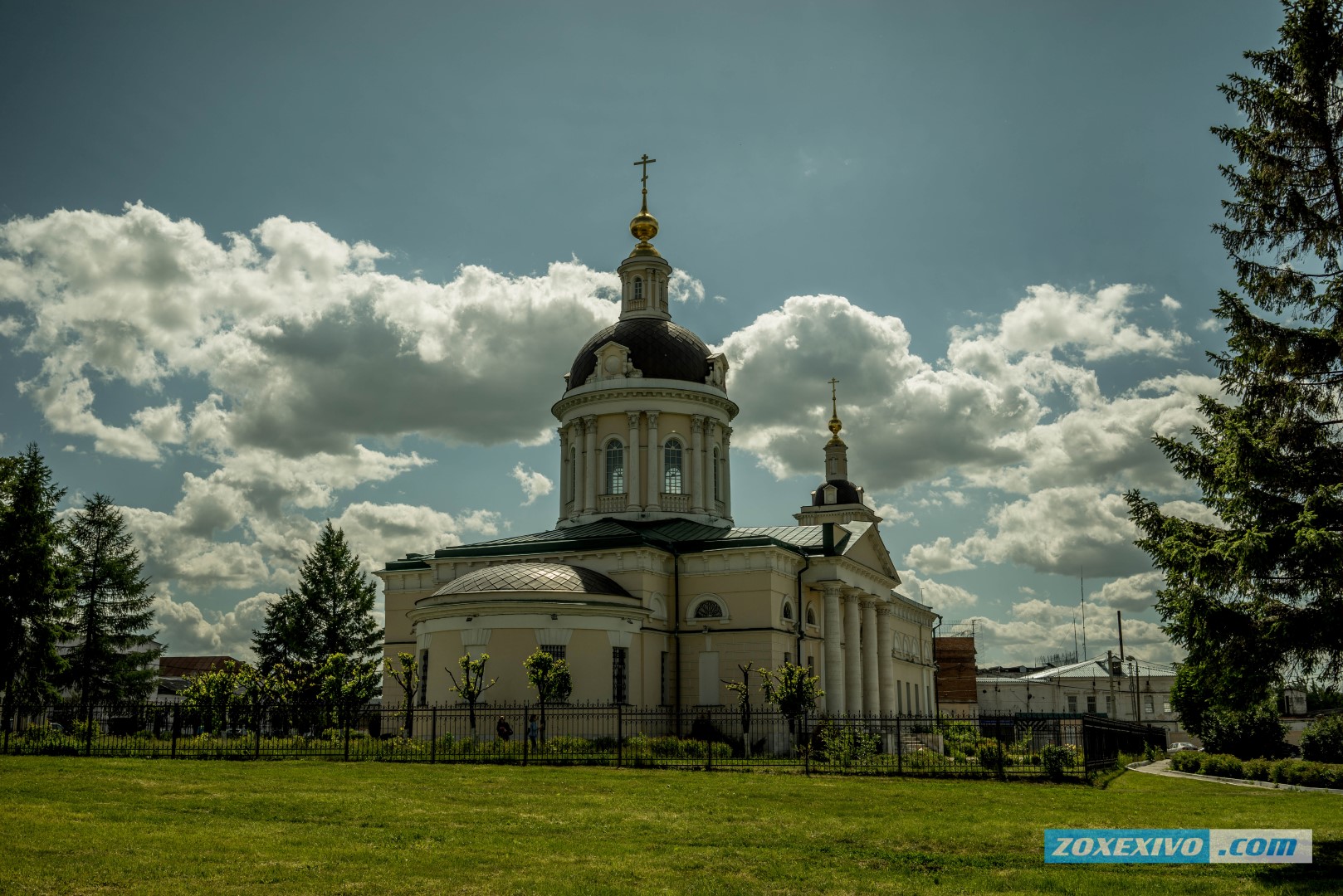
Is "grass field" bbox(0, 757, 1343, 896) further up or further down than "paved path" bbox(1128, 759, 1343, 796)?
further up

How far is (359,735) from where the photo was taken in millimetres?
28562

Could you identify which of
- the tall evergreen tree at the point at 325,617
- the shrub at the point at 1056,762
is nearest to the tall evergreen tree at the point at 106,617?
the tall evergreen tree at the point at 325,617

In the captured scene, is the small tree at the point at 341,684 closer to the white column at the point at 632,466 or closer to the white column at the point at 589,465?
the white column at the point at 589,465

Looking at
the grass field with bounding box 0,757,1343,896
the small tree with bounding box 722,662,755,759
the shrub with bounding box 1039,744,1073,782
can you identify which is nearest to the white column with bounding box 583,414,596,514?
the small tree with bounding box 722,662,755,759

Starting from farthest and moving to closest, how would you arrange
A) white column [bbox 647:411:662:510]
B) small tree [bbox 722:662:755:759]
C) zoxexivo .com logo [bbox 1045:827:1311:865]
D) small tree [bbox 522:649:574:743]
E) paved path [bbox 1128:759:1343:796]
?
1. white column [bbox 647:411:662:510]
2. small tree [bbox 522:649:574:743]
3. small tree [bbox 722:662:755:759]
4. paved path [bbox 1128:759:1343:796]
5. zoxexivo .com logo [bbox 1045:827:1311:865]

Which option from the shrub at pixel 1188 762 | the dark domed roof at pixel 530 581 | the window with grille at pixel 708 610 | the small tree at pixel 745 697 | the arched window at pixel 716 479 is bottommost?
the shrub at pixel 1188 762

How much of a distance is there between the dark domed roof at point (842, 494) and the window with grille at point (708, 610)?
2668 cm

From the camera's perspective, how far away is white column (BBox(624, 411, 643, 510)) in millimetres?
40219

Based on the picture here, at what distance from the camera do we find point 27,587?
30.1 m

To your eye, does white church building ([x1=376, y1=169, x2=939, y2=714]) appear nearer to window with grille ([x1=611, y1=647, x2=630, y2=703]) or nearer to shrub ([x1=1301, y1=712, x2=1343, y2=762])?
window with grille ([x1=611, y1=647, x2=630, y2=703])

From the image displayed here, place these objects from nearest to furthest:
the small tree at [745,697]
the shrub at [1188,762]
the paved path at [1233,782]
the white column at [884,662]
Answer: the paved path at [1233,782]
the small tree at [745,697]
the shrub at [1188,762]
the white column at [884,662]

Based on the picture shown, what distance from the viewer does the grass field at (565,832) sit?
34.9ft

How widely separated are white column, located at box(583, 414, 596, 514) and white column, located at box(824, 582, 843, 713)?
910cm

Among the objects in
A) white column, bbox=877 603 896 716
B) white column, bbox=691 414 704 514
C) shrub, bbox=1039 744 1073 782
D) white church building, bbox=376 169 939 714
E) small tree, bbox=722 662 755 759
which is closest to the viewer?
shrub, bbox=1039 744 1073 782
